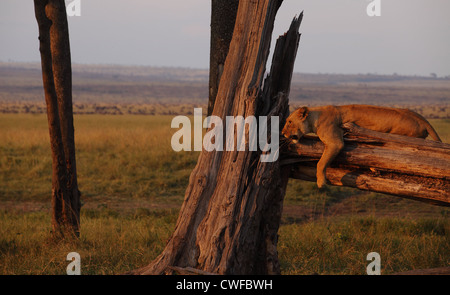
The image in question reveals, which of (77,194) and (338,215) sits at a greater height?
(77,194)

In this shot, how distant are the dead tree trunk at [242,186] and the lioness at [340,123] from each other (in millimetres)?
288

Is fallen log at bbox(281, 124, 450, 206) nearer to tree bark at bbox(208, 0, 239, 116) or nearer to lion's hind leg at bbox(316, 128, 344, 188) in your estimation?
lion's hind leg at bbox(316, 128, 344, 188)

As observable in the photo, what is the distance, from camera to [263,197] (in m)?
5.61

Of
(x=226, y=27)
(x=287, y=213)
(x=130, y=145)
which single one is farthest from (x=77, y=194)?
(x=130, y=145)

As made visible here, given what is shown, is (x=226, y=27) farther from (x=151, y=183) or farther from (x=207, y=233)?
(x=151, y=183)

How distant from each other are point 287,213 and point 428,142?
19.9 ft

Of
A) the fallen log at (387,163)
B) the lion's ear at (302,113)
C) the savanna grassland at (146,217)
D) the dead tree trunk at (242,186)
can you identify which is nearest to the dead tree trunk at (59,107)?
the savanna grassland at (146,217)

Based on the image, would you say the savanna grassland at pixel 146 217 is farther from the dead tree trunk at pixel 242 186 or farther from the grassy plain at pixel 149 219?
the dead tree trunk at pixel 242 186

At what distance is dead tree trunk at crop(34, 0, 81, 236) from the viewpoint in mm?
7785

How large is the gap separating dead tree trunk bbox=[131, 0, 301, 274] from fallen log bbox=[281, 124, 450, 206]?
0.45m

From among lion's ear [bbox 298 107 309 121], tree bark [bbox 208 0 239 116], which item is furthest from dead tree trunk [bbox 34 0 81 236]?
lion's ear [bbox 298 107 309 121]

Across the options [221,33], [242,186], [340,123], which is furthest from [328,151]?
[221,33]

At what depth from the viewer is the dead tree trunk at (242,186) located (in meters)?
5.45
